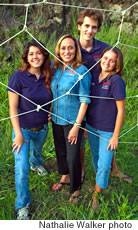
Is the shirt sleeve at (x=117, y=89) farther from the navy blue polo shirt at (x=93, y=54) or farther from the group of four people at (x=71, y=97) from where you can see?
the navy blue polo shirt at (x=93, y=54)

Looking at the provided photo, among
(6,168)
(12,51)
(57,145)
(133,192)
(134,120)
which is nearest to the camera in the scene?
(57,145)

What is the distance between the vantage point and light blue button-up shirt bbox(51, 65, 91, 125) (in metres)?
1.46

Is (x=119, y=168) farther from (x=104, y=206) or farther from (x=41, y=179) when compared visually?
(x=41, y=179)

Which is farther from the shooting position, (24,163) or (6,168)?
(6,168)

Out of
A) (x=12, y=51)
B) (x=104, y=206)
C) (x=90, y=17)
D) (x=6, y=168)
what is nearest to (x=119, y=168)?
(x=104, y=206)

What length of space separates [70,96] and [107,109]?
0.26 m

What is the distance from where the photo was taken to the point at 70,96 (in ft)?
4.89

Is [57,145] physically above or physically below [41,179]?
above

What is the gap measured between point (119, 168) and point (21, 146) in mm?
1080

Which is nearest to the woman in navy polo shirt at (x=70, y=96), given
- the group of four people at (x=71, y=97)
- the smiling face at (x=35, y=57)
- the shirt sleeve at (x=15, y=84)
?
the group of four people at (x=71, y=97)

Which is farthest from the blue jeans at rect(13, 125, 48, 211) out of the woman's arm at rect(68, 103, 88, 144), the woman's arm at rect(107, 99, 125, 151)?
the woman's arm at rect(107, 99, 125, 151)

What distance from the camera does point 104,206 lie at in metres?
1.71

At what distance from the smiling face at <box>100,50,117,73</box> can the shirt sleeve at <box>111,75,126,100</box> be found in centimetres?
9

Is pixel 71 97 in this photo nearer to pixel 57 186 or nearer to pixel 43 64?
pixel 43 64
